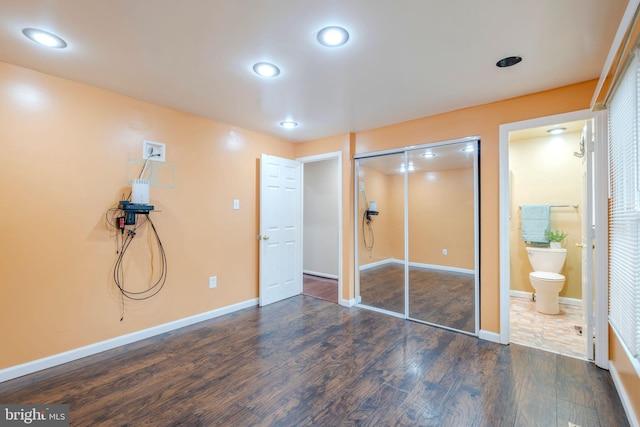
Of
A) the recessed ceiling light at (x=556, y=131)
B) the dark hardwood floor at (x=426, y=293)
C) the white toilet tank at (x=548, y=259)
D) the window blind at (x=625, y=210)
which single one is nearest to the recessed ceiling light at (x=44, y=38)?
the window blind at (x=625, y=210)

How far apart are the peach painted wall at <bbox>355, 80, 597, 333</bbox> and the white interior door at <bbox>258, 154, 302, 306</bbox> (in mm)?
2197

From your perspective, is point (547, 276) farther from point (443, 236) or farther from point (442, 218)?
point (442, 218)

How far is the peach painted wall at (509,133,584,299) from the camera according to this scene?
3799mm

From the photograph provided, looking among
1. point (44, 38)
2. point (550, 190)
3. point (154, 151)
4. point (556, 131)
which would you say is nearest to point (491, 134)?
point (556, 131)

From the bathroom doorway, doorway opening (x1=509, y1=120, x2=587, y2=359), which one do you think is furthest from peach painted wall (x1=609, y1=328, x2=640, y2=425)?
doorway opening (x1=509, y1=120, x2=587, y2=359)

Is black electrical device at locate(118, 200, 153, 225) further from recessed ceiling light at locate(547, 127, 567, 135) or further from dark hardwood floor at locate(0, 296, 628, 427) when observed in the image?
recessed ceiling light at locate(547, 127, 567, 135)

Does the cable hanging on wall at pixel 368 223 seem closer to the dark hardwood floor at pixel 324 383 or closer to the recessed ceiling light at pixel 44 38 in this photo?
the dark hardwood floor at pixel 324 383

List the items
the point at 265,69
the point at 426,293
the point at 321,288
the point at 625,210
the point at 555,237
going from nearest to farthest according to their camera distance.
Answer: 1. the point at 625,210
2. the point at 265,69
3. the point at 426,293
4. the point at 555,237
5. the point at 321,288

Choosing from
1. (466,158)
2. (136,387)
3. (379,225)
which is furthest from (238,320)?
(466,158)

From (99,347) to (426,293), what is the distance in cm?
367

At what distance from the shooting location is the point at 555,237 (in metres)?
3.79

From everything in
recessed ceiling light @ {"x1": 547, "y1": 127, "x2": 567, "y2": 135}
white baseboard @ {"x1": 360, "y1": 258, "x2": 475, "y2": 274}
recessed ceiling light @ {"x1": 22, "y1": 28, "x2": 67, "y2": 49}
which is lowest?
white baseboard @ {"x1": 360, "y1": 258, "x2": 475, "y2": 274}

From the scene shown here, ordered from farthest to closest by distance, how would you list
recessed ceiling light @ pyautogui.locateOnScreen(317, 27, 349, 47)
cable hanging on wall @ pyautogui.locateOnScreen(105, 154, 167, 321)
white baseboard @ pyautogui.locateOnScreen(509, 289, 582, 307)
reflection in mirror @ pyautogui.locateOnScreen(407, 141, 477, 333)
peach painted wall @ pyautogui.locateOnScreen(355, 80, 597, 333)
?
white baseboard @ pyautogui.locateOnScreen(509, 289, 582, 307) → reflection in mirror @ pyautogui.locateOnScreen(407, 141, 477, 333) → cable hanging on wall @ pyautogui.locateOnScreen(105, 154, 167, 321) → peach painted wall @ pyautogui.locateOnScreen(355, 80, 597, 333) → recessed ceiling light @ pyautogui.locateOnScreen(317, 27, 349, 47)

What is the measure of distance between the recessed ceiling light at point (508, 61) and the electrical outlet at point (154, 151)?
3.27 metres
